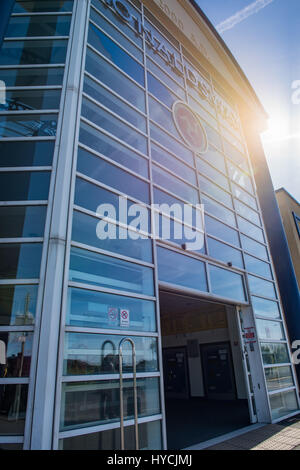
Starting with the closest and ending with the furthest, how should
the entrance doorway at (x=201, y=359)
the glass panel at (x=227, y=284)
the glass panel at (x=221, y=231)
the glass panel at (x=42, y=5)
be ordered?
the glass panel at (x=42, y=5), the glass panel at (x=227, y=284), the glass panel at (x=221, y=231), the entrance doorway at (x=201, y=359)

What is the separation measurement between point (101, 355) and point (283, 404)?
618 cm

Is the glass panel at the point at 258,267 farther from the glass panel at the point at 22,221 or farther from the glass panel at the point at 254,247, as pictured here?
the glass panel at the point at 22,221

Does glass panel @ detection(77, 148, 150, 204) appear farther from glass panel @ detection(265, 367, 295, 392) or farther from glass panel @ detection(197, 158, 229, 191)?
glass panel @ detection(265, 367, 295, 392)

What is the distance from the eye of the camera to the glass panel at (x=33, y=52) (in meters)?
5.38

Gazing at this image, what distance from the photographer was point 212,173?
8.34 meters

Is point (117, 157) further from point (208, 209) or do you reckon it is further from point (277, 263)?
point (277, 263)

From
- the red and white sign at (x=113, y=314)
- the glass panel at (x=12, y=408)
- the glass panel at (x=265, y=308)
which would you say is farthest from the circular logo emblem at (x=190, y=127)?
the glass panel at (x=12, y=408)

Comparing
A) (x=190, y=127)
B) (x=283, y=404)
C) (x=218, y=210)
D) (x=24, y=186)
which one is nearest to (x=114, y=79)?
(x=190, y=127)

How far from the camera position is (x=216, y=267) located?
6.94m

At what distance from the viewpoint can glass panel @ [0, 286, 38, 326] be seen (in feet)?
11.3

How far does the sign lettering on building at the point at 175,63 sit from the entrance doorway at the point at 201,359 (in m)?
6.95

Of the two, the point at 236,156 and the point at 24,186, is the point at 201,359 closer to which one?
the point at 236,156

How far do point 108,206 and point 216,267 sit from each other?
3.42 m
